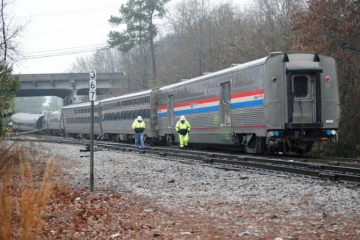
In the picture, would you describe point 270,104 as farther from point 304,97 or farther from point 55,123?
point 55,123

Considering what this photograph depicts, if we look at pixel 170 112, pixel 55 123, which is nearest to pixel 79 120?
pixel 55 123

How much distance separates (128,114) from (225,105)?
13.2 meters

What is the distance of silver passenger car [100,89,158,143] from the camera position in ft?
86.0

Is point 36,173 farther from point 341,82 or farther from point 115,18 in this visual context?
point 115,18

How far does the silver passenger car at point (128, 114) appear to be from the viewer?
2620 centimetres

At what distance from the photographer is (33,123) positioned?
60.3 metres

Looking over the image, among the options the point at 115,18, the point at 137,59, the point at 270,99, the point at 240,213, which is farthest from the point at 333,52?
the point at 137,59

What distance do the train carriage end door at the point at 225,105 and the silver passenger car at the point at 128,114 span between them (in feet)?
28.1

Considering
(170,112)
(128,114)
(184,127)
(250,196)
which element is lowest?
(250,196)

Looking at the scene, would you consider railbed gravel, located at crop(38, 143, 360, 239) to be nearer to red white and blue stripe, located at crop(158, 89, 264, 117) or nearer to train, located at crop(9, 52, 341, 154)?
train, located at crop(9, 52, 341, 154)

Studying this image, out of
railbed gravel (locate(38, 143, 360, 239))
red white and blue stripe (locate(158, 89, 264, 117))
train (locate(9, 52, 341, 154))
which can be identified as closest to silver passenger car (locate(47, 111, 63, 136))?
red white and blue stripe (locate(158, 89, 264, 117))

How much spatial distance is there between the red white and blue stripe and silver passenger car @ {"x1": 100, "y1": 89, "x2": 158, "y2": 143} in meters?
0.97

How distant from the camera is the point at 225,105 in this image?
17859 mm

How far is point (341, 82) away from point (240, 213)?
15489 mm
